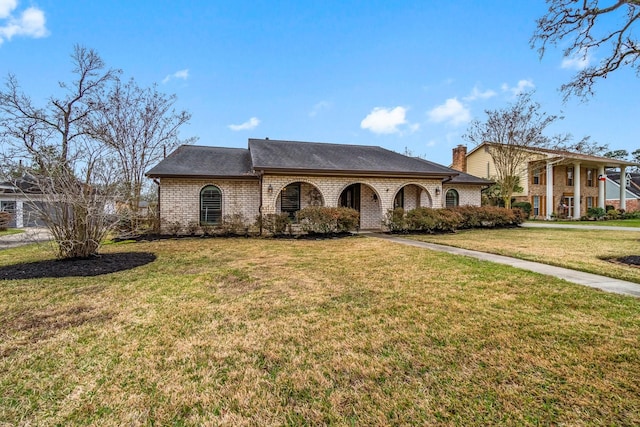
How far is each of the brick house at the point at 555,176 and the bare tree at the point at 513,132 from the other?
1.12m

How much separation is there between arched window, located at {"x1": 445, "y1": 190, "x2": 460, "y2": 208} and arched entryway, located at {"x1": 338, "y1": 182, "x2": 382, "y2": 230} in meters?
4.65

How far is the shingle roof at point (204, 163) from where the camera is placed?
13172mm

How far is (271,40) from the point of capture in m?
15.8

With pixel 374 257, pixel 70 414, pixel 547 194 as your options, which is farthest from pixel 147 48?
pixel 547 194

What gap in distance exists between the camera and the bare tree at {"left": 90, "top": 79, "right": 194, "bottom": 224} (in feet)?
52.0

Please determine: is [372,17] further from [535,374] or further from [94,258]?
[535,374]

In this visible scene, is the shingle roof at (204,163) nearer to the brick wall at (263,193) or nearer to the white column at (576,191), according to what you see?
the brick wall at (263,193)

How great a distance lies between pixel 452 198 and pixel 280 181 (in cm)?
1083

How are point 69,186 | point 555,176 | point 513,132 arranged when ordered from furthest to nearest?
point 555,176 → point 513,132 → point 69,186

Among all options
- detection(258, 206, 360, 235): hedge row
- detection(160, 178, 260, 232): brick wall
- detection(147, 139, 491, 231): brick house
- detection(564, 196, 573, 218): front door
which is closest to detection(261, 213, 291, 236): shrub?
detection(258, 206, 360, 235): hedge row

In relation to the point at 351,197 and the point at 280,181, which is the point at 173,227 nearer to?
the point at 280,181

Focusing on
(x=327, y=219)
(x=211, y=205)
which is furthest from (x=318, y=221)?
(x=211, y=205)

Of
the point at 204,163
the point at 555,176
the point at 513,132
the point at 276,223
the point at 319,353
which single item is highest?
the point at 513,132

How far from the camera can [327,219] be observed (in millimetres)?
12469
